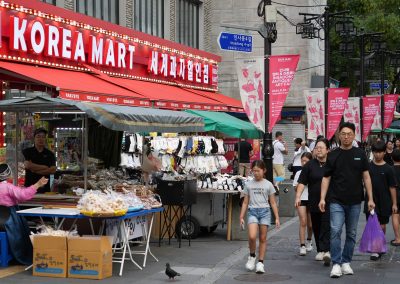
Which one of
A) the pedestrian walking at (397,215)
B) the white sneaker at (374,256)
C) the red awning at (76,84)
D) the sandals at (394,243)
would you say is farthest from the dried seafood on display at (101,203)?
the sandals at (394,243)

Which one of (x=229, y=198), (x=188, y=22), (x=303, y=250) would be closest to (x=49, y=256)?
(x=303, y=250)

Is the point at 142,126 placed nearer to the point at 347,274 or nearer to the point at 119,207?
the point at 119,207

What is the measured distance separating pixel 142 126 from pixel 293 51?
83.7ft

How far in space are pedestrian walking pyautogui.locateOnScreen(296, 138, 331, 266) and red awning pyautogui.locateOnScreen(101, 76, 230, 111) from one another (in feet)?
23.8

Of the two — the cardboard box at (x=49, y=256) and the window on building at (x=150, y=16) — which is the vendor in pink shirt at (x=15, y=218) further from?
the window on building at (x=150, y=16)

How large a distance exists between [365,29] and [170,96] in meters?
24.5

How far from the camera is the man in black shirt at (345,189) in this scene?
8.91 meters

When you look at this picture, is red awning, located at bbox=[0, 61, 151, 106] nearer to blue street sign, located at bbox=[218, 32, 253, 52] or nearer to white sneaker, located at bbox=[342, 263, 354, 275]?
blue street sign, located at bbox=[218, 32, 253, 52]

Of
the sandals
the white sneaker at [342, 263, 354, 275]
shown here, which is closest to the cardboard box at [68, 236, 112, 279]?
the white sneaker at [342, 263, 354, 275]

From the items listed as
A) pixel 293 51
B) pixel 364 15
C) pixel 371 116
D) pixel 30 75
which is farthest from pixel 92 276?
pixel 364 15

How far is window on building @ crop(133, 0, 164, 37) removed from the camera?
21.3m

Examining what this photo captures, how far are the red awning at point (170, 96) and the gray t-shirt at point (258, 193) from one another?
7.54 m

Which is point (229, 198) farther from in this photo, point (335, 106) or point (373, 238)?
point (335, 106)

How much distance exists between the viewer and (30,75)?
43.2 feet
